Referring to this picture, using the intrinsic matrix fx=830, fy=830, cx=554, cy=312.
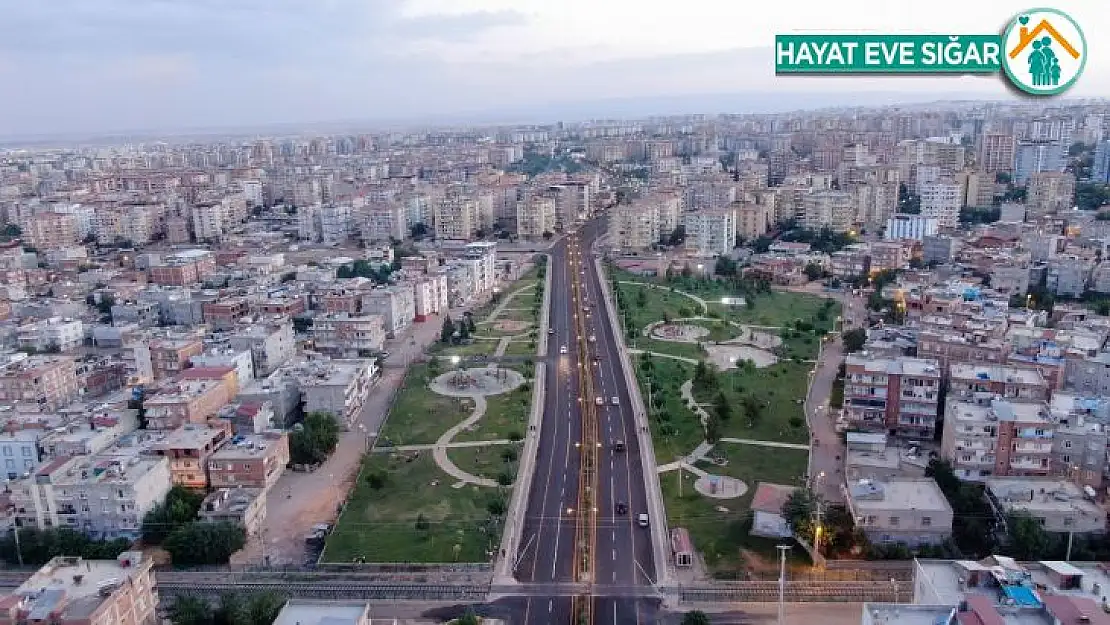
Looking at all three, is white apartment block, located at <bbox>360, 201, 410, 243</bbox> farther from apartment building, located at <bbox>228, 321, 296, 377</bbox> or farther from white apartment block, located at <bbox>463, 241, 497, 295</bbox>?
apartment building, located at <bbox>228, 321, 296, 377</bbox>

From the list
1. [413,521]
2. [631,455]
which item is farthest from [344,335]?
[413,521]

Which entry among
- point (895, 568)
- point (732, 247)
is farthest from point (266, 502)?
point (732, 247)

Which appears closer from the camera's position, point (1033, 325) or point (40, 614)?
point (40, 614)

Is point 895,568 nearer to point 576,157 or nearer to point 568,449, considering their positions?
point 568,449

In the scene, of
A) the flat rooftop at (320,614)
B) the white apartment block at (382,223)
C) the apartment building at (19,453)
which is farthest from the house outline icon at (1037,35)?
the white apartment block at (382,223)

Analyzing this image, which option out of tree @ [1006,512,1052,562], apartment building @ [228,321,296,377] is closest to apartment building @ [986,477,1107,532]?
tree @ [1006,512,1052,562]

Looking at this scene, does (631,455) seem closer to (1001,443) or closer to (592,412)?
(592,412)

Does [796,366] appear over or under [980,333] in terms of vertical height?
under
